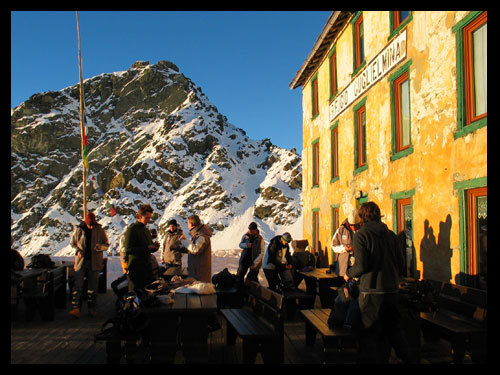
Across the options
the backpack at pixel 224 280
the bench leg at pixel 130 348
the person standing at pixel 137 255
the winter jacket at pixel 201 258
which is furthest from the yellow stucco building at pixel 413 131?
the bench leg at pixel 130 348

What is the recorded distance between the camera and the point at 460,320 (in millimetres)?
5289

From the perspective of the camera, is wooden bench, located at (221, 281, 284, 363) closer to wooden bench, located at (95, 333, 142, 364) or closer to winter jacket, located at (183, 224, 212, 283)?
wooden bench, located at (95, 333, 142, 364)

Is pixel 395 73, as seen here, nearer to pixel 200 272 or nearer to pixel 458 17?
pixel 458 17

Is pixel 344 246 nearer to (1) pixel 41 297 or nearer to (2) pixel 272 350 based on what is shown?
(2) pixel 272 350

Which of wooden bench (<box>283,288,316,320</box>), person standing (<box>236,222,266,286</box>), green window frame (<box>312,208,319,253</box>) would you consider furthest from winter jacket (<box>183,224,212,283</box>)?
green window frame (<box>312,208,319,253</box>)

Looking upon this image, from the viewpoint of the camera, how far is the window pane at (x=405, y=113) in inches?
374

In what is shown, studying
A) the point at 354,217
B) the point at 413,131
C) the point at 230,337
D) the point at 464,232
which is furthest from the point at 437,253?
the point at 230,337

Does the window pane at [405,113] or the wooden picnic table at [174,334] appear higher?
the window pane at [405,113]

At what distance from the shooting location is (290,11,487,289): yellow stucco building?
274 inches

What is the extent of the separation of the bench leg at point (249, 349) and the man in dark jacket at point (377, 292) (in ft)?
3.75

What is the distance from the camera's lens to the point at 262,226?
61.8 meters

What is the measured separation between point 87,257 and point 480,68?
7401 millimetres

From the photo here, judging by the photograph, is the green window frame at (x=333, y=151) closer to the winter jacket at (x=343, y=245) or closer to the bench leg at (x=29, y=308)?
the winter jacket at (x=343, y=245)

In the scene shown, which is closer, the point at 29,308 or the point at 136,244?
the point at 136,244
